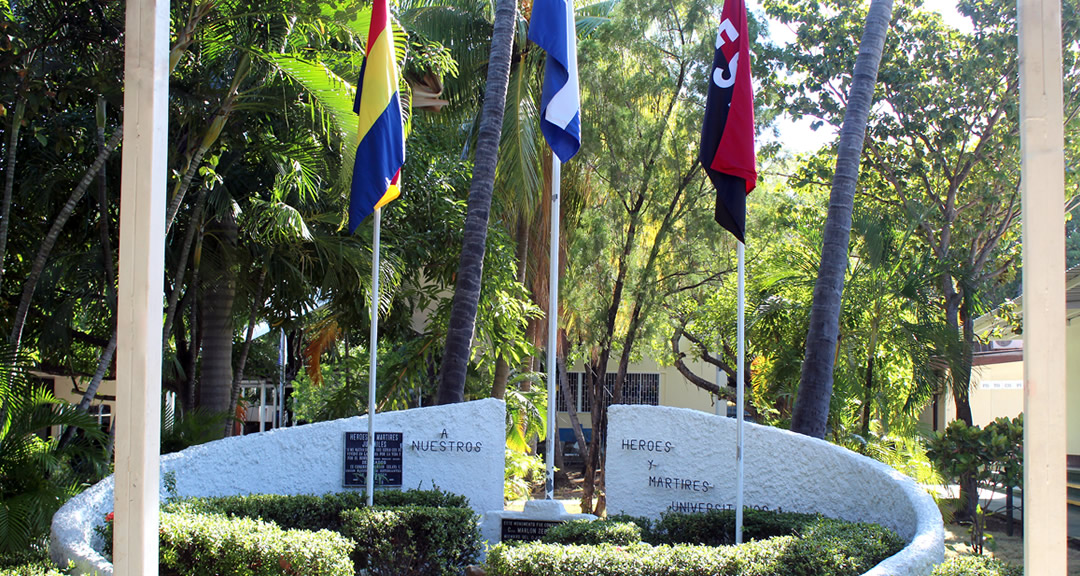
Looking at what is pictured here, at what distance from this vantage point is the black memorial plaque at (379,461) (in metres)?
9.55

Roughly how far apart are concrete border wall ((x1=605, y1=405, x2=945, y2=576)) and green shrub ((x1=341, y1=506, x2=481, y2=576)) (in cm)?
179

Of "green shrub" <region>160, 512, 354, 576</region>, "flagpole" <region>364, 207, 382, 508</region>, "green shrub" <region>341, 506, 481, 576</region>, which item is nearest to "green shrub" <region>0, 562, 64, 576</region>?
"green shrub" <region>160, 512, 354, 576</region>

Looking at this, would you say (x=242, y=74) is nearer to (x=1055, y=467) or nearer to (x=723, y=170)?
(x=723, y=170)

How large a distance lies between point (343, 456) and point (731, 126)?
526cm

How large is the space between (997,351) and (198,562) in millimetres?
18114

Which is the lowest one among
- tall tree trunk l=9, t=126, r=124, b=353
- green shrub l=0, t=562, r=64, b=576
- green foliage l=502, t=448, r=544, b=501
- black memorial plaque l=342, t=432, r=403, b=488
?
green foliage l=502, t=448, r=544, b=501

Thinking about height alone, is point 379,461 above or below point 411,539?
above

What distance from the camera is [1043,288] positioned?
4.02 metres

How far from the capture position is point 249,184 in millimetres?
12555

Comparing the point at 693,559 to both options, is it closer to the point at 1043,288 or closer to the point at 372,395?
the point at 1043,288

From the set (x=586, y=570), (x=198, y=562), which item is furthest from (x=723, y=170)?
(x=198, y=562)

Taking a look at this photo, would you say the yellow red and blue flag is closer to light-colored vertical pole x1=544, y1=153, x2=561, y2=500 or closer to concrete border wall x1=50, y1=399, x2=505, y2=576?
light-colored vertical pole x1=544, y1=153, x2=561, y2=500

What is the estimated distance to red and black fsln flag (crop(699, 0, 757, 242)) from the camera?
25.1ft

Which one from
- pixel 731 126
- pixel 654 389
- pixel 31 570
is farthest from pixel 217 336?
pixel 654 389
